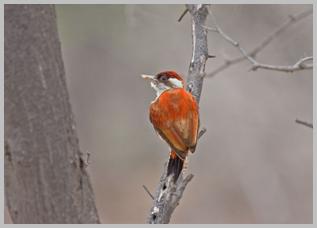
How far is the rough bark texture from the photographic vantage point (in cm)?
218

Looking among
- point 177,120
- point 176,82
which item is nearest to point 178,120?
point 177,120

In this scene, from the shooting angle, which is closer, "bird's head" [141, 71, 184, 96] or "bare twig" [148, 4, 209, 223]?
"bare twig" [148, 4, 209, 223]

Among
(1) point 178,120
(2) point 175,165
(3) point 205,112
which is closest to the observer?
(2) point 175,165

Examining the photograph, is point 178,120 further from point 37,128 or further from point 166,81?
point 37,128

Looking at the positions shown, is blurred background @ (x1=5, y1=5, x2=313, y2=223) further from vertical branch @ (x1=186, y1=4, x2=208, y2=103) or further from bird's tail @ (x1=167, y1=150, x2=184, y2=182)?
bird's tail @ (x1=167, y1=150, x2=184, y2=182)

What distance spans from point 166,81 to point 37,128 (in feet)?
4.85

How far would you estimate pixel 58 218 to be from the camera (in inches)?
87.0

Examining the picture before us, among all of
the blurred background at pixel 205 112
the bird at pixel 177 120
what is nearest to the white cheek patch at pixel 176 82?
the bird at pixel 177 120

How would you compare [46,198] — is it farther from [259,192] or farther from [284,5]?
[259,192]

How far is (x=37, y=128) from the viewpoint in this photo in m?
2.18

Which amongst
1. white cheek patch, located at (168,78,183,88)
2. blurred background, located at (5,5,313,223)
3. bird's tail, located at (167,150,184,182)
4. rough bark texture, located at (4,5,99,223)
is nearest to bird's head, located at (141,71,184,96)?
white cheek patch, located at (168,78,183,88)

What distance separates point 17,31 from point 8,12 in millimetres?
71

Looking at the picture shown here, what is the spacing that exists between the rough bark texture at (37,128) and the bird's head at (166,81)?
130cm

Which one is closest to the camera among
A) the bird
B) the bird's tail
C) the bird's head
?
the bird's tail
